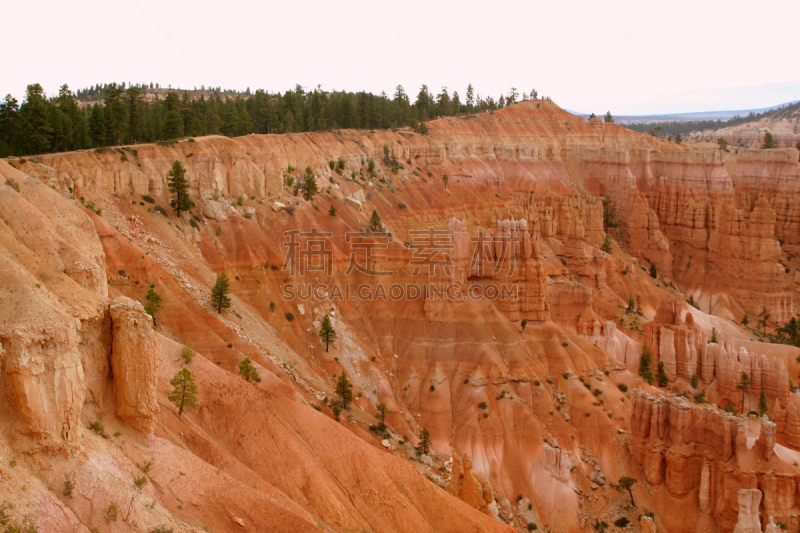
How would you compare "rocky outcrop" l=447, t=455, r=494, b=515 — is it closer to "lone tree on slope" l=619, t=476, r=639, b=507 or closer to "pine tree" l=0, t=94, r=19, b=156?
"lone tree on slope" l=619, t=476, r=639, b=507

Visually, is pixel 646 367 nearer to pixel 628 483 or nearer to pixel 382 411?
pixel 628 483

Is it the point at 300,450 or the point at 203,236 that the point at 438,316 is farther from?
the point at 300,450

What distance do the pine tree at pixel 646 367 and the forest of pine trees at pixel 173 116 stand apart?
51.0 metres

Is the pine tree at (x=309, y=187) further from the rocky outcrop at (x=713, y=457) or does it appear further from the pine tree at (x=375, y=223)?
the rocky outcrop at (x=713, y=457)

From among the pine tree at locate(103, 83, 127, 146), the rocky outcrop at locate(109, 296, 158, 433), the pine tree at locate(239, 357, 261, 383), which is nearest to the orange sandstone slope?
the rocky outcrop at locate(109, 296, 158, 433)

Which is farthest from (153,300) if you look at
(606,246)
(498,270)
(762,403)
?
(606,246)

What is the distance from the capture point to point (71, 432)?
684 inches

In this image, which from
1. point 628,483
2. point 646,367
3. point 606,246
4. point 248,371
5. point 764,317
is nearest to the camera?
point 248,371

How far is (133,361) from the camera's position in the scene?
806 inches

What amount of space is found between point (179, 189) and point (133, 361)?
116 ft

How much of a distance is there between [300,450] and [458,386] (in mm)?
22812

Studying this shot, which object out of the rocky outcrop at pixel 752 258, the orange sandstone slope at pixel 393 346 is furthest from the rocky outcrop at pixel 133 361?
the rocky outcrop at pixel 752 258

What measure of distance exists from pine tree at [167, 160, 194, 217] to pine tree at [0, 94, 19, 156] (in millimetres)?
12929

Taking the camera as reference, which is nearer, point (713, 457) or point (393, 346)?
point (713, 457)
